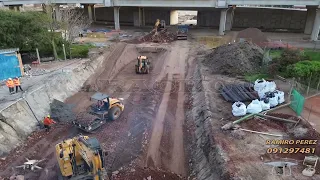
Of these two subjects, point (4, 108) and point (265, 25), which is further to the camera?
point (265, 25)

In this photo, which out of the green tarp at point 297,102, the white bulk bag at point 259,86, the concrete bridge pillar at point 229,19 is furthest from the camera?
the concrete bridge pillar at point 229,19

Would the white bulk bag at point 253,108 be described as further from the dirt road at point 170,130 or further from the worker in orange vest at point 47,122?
the worker in orange vest at point 47,122

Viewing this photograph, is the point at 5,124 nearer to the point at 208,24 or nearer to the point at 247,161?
the point at 247,161

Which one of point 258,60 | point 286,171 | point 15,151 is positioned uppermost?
point 258,60

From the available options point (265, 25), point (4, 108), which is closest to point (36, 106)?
point (4, 108)

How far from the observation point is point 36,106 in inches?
711

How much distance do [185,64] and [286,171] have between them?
1833cm

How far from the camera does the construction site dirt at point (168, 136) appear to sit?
1268 centimetres

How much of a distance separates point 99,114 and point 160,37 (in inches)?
863

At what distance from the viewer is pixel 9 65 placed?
72.9 ft

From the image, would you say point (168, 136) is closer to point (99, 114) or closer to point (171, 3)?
point (99, 114)

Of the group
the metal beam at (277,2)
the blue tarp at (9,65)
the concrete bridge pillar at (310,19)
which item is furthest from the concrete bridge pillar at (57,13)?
the concrete bridge pillar at (310,19)

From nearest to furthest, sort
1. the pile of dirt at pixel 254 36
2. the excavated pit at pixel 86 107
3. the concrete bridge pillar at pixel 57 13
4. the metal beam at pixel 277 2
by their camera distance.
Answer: the excavated pit at pixel 86 107
the pile of dirt at pixel 254 36
the metal beam at pixel 277 2
the concrete bridge pillar at pixel 57 13

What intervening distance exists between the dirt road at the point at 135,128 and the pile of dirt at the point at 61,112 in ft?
2.25
